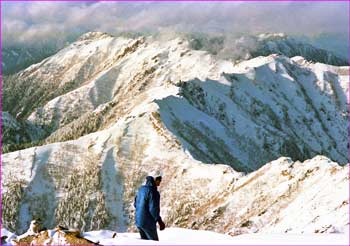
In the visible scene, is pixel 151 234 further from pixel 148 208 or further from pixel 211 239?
pixel 211 239

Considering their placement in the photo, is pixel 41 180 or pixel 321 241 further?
pixel 41 180

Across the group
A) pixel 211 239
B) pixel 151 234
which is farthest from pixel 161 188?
pixel 151 234

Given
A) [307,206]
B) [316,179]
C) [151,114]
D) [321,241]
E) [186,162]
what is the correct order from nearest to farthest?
[321,241] → [307,206] → [316,179] → [186,162] → [151,114]

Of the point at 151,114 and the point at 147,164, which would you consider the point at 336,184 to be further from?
the point at 151,114

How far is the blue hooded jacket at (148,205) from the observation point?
25438mm

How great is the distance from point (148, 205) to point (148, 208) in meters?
0.18

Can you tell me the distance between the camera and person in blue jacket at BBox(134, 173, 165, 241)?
1002 inches

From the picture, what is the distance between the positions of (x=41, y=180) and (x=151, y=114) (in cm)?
4496

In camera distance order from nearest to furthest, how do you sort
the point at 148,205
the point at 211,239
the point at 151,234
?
the point at 148,205 → the point at 151,234 → the point at 211,239

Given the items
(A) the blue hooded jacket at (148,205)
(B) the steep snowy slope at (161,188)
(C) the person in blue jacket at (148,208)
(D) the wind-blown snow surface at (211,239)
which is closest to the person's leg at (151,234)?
(C) the person in blue jacket at (148,208)

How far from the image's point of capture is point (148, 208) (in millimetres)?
25812

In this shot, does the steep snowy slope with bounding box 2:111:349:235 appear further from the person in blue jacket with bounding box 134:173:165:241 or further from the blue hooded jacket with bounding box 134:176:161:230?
the blue hooded jacket with bounding box 134:176:161:230

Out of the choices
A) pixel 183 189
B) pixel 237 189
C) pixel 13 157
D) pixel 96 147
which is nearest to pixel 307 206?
pixel 237 189

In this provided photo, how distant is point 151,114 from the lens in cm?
18725
